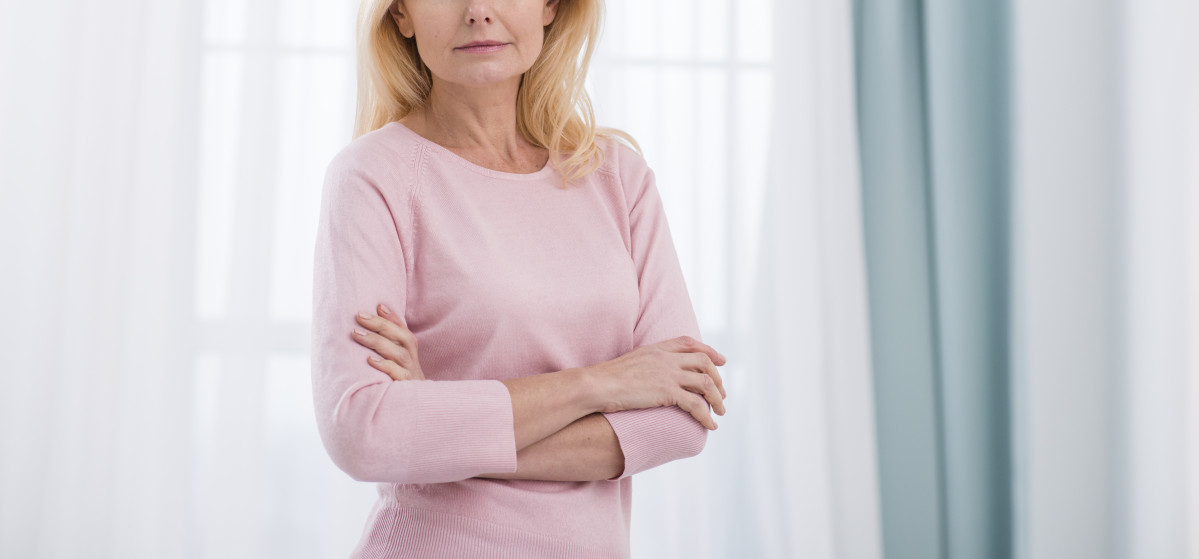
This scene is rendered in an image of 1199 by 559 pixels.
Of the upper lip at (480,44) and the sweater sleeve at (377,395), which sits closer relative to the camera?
the sweater sleeve at (377,395)

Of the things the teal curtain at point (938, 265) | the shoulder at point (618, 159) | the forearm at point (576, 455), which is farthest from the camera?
the teal curtain at point (938, 265)

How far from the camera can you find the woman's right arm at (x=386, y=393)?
1022mm

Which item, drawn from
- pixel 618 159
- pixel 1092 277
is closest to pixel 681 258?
pixel 1092 277

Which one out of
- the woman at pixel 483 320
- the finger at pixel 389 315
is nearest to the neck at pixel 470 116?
the woman at pixel 483 320

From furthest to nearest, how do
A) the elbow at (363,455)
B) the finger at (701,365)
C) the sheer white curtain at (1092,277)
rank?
the sheer white curtain at (1092,277), the finger at (701,365), the elbow at (363,455)

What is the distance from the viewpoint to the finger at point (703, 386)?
3.93ft

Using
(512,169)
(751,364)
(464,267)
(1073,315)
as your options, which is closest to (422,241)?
(464,267)

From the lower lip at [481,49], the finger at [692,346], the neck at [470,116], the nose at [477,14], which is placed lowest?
the finger at [692,346]

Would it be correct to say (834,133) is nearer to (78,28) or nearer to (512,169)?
(512,169)

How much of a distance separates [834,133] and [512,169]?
1415mm

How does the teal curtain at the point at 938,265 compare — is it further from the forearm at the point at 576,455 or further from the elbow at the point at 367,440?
the elbow at the point at 367,440

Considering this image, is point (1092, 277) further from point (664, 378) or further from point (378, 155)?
point (378, 155)

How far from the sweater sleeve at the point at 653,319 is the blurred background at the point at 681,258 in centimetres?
103

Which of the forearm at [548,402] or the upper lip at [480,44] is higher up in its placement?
the upper lip at [480,44]
